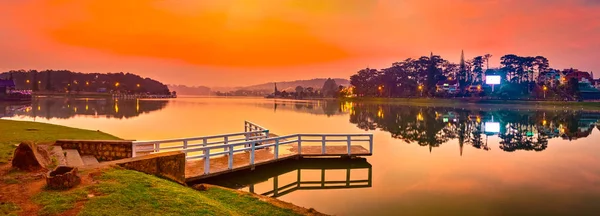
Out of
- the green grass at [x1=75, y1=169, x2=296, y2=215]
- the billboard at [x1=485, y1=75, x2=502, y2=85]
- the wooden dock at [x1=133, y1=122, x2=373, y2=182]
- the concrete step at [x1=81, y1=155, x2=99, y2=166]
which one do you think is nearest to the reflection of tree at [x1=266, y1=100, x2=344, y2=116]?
the wooden dock at [x1=133, y1=122, x2=373, y2=182]

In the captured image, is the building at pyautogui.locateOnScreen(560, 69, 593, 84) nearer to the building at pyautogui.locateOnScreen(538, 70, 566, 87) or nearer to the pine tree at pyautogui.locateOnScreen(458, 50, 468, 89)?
the building at pyautogui.locateOnScreen(538, 70, 566, 87)

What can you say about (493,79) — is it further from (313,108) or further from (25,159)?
(25,159)

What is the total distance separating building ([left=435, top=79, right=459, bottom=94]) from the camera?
382ft

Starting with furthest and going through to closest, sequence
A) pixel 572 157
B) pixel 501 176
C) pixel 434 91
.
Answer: pixel 434 91
pixel 572 157
pixel 501 176

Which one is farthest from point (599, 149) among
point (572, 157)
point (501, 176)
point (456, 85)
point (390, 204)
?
point (456, 85)

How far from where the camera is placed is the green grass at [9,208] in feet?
21.3

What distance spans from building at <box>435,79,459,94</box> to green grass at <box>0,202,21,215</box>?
388 feet

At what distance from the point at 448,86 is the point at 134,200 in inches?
5023

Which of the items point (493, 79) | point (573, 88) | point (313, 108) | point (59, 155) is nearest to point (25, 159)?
point (59, 155)

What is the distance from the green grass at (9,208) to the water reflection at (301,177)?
22.3 feet

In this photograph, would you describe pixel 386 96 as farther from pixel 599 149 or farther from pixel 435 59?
pixel 599 149

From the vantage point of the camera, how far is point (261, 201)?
9.96 m

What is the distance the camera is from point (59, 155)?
12.1 metres

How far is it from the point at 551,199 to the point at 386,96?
402ft
